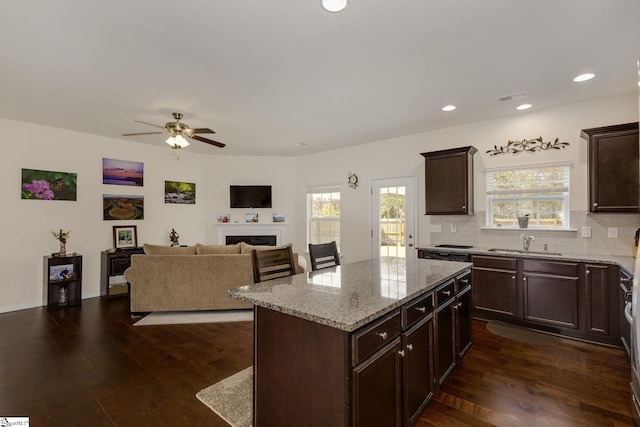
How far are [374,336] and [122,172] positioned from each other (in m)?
5.87

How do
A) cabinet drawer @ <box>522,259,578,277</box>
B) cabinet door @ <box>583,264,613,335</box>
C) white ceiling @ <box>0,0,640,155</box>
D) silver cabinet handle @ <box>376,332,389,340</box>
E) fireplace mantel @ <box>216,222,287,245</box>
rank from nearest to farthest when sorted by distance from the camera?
silver cabinet handle @ <box>376,332,389,340</box> → white ceiling @ <box>0,0,640,155</box> → cabinet door @ <box>583,264,613,335</box> → cabinet drawer @ <box>522,259,578,277</box> → fireplace mantel @ <box>216,222,287,245</box>

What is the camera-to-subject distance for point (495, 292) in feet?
12.6

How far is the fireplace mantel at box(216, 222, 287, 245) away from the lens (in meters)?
6.95

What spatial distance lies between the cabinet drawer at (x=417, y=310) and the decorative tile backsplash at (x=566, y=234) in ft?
9.55

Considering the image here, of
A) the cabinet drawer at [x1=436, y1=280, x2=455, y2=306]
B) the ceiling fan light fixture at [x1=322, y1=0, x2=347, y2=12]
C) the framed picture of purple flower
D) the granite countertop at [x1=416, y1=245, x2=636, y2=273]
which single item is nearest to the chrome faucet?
the granite countertop at [x1=416, y1=245, x2=636, y2=273]

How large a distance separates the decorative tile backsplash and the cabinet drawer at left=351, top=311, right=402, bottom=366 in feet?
11.2

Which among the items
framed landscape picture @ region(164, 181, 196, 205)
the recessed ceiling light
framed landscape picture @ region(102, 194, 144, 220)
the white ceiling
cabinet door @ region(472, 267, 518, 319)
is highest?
the white ceiling

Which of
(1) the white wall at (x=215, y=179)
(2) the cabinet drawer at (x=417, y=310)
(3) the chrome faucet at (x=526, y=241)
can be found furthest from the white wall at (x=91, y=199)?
(2) the cabinet drawer at (x=417, y=310)

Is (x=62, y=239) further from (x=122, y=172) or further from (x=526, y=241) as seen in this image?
(x=526, y=241)

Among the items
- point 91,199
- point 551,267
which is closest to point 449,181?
point 551,267

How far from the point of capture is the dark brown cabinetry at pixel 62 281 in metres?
4.55

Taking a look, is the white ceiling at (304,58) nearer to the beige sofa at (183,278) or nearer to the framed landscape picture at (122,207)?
the framed landscape picture at (122,207)

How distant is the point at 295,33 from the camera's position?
2.38 m

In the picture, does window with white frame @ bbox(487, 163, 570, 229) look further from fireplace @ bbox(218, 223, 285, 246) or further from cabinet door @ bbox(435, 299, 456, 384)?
fireplace @ bbox(218, 223, 285, 246)
